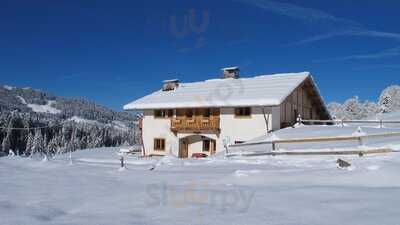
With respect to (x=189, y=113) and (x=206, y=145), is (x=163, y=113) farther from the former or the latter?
(x=206, y=145)

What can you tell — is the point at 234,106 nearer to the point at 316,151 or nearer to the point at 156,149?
the point at 156,149

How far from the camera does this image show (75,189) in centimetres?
1012

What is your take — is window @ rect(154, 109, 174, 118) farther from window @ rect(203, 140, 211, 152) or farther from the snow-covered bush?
the snow-covered bush

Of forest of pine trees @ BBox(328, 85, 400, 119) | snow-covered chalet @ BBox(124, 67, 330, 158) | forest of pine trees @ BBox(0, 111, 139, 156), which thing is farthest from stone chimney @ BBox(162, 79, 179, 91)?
forest of pine trees @ BBox(0, 111, 139, 156)

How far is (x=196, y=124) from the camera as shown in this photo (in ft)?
103

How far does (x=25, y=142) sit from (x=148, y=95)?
89.7 meters

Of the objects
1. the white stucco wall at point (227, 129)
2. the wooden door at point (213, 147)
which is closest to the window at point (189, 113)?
the white stucco wall at point (227, 129)

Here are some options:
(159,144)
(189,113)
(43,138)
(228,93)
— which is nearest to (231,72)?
(228,93)

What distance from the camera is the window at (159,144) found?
1352 inches

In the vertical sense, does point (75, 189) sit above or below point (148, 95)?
below

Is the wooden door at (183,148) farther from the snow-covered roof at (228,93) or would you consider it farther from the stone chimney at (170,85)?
the stone chimney at (170,85)

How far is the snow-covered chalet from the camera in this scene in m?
29.2

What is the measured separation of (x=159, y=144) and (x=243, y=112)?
26.8 ft

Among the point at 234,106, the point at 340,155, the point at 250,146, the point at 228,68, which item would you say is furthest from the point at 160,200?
the point at 228,68
